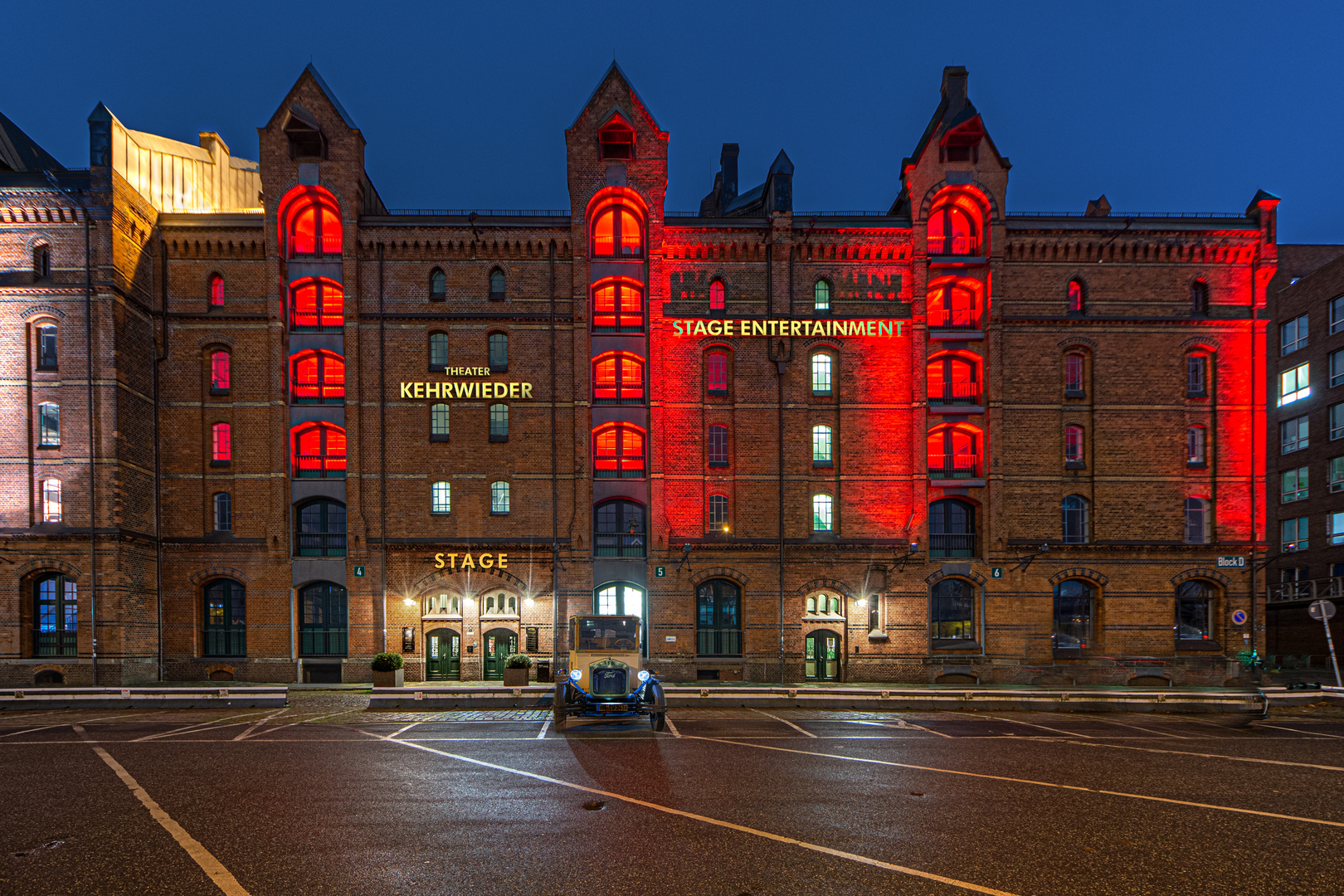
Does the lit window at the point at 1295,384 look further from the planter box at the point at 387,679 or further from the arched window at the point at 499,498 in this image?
the planter box at the point at 387,679

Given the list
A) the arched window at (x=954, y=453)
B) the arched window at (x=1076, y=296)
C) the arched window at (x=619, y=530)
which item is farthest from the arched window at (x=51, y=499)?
the arched window at (x=1076, y=296)

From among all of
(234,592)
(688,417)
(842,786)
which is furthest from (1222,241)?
(234,592)

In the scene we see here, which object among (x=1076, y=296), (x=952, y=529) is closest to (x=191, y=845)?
(x=952, y=529)

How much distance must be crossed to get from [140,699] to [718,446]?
21.1m

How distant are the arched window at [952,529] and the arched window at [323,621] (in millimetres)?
23944

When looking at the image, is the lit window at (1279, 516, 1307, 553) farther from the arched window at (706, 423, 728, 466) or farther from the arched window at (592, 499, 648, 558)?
the arched window at (592, 499, 648, 558)

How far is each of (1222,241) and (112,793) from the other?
128ft

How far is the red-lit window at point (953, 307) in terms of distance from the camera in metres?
29.5

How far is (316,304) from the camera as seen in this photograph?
2870 cm

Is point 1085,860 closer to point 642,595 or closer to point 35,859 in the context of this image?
point 35,859

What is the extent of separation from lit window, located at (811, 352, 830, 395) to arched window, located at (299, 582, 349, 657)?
2095cm

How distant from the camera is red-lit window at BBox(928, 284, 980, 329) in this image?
29.5m

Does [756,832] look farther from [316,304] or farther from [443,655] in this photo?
[316,304]

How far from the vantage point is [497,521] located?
2816 centimetres
